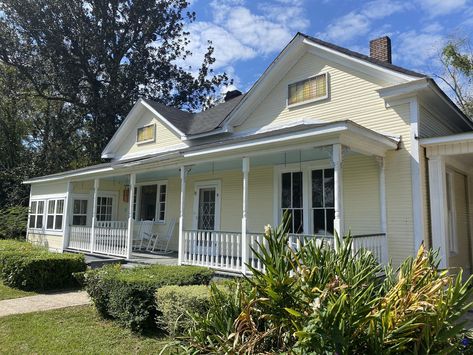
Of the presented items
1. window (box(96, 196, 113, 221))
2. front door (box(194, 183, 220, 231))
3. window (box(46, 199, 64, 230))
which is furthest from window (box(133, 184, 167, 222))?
window (box(46, 199, 64, 230))

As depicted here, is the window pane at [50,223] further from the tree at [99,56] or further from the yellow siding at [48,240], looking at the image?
the tree at [99,56]

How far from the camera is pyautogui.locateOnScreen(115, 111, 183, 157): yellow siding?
15.4m

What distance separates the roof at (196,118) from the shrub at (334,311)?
10666 millimetres

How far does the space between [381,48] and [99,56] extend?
72.4 feet

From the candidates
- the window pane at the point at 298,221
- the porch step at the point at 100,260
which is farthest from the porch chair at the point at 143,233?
the window pane at the point at 298,221

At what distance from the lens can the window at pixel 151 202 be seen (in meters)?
15.2

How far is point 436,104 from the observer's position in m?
9.51

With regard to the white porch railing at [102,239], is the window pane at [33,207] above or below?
above

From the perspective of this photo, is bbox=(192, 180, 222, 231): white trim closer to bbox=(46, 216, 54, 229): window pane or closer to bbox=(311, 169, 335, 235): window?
bbox=(311, 169, 335, 235): window

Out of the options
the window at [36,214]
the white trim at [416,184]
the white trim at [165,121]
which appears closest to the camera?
the white trim at [416,184]

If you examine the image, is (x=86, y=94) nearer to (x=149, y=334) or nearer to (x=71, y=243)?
(x=71, y=243)

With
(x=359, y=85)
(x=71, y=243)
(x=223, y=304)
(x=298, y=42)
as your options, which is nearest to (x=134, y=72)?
(x=71, y=243)

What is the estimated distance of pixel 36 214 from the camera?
61.6 feet

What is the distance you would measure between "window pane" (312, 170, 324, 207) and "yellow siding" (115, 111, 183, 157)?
255 inches
